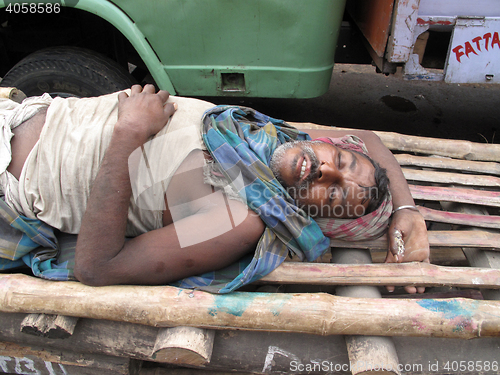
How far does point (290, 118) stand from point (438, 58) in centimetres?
192

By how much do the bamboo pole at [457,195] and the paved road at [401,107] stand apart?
6.62 ft

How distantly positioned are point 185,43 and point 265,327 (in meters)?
2.05

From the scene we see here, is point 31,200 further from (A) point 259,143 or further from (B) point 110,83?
(B) point 110,83

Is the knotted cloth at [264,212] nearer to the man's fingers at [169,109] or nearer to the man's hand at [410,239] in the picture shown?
the man's hand at [410,239]

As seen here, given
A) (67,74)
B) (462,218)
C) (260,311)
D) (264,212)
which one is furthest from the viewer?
(67,74)

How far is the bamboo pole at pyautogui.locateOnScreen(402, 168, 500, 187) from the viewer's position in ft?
8.22

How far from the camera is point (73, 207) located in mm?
1775

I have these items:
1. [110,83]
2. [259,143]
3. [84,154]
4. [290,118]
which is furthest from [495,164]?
[110,83]

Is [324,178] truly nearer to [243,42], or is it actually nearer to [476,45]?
[243,42]

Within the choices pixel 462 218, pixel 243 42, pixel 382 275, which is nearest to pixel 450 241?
pixel 462 218

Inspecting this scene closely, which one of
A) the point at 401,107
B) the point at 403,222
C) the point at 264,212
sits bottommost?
the point at 401,107

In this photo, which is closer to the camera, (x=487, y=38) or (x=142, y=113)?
(x=142, y=113)

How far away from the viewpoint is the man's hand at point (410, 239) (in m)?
1.89

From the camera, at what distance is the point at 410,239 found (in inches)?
76.9
